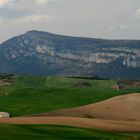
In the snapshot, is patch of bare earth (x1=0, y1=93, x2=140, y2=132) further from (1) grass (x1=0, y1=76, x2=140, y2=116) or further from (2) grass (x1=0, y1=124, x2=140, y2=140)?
(1) grass (x1=0, y1=76, x2=140, y2=116)

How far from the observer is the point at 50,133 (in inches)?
2633

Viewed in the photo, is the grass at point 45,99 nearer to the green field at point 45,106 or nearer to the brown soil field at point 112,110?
the green field at point 45,106

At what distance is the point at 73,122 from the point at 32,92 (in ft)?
232

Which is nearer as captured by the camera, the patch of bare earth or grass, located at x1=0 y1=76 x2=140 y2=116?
the patch of bare earth

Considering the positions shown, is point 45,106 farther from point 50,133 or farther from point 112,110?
point 50,133

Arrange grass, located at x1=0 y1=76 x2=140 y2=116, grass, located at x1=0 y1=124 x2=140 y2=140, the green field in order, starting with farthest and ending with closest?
grass, located at x1=0 y1=76 x2=140 y2=116 → the green field → grass, located at x1=0 y1=124 x2=140 y2=140

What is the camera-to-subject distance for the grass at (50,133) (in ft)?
199

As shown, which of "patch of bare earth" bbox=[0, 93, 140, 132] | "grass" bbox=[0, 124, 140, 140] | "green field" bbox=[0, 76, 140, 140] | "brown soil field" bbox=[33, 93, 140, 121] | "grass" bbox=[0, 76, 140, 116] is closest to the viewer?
"grass" bbox=[0, 124, 140, 140]

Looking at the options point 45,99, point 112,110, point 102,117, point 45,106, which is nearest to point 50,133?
point 102,117

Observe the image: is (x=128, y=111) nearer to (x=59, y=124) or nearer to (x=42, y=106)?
(x=42, y=106)

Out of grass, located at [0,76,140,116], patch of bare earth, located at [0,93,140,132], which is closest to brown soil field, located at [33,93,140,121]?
patch of bare earth, located at [0,93,140,132]

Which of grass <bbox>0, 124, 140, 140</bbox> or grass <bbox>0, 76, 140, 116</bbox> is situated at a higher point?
grass <bbox>0, 124, 140, 140</bbox>

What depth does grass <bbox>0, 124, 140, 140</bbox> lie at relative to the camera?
60.7 meters

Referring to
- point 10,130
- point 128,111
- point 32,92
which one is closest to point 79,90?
point 32,92
